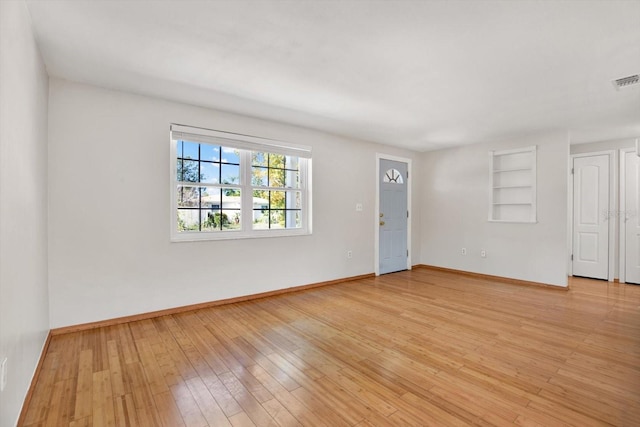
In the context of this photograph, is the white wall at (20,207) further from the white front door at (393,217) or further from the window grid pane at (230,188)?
the white front door at (393,217)

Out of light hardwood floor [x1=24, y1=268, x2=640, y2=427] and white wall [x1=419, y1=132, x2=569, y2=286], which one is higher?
white wall [x1=419, y1=132, x2=569, y2=286]

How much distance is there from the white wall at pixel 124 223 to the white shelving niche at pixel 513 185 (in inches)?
154

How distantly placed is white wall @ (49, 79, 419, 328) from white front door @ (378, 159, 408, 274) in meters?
2.21

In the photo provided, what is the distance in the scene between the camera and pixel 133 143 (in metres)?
→ 3.19

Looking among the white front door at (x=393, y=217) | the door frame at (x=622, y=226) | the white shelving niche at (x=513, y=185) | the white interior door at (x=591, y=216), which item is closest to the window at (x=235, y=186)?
the white front door at (x=393, y=217)

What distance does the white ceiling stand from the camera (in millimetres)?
1904

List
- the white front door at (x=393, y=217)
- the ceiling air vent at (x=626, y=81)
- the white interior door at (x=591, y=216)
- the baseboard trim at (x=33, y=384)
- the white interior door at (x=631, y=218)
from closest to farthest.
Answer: the baseboard trim at (x=33, y=384) < the ceiling air vent at (x=626, y=81) < the white interior door at (x=631, y=218) < the white interior door at (x=591, y=216) < the white front door at (x=393, y=217)

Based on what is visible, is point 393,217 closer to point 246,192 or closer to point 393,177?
point 393,177

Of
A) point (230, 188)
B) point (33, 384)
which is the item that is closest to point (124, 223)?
point (230, 188)

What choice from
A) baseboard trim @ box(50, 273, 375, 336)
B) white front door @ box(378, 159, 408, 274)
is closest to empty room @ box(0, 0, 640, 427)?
baseboard trim @ box(50, 273, 375, 336)

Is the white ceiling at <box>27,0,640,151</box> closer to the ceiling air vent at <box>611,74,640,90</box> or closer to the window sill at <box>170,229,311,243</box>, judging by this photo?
the ceiling air vent at <box>611,74,640,90</box>

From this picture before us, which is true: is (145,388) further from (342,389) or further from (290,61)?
(290,61)

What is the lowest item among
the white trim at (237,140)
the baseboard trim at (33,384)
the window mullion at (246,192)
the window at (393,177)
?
the baseboard trim at (33,384)

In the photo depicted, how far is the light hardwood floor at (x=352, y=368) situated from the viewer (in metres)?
1.73
